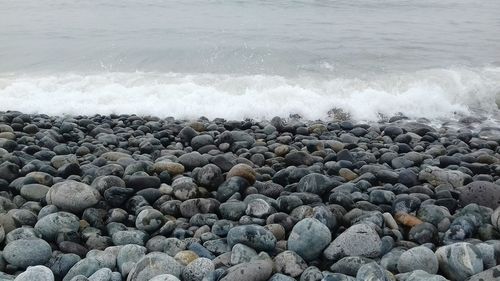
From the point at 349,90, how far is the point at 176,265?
679cm

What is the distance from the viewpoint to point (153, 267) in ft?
9.00

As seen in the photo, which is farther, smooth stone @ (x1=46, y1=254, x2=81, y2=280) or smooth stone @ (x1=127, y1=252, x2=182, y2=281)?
smooth stone @ (x1=46, y1=254, x2=81, y2=280)

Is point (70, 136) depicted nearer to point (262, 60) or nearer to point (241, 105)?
point (241, 105)

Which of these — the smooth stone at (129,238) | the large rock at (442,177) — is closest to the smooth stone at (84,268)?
the smooth stone at (129,238)

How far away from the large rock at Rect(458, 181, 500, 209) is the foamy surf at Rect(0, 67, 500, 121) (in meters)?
3.96

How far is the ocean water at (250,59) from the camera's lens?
822 cm

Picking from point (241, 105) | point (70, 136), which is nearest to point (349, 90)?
point (241, 105)

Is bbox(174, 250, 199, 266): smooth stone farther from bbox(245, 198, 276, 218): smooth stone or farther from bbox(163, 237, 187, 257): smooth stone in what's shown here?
bbox(245, 198, 276, 218): smooth stone

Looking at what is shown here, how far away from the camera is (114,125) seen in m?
6.62

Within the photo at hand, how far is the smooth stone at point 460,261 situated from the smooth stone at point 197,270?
4.40 ft

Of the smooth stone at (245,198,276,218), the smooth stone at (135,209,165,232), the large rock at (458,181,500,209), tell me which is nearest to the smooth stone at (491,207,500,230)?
the large rock at (458,181,500,209)

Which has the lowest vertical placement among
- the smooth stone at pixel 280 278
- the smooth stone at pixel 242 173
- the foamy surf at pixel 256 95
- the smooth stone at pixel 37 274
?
the foamy surf at pixel 256 95

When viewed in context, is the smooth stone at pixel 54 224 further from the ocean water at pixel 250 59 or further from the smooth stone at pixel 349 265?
the ocean water at pixel 250 59

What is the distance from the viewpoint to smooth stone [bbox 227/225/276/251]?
3.01 m
